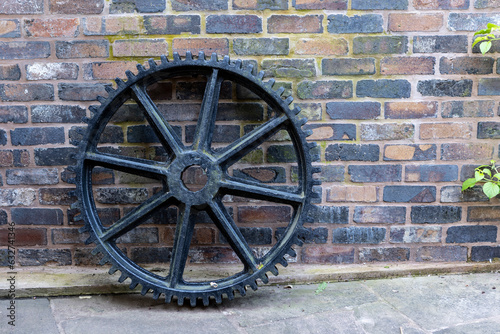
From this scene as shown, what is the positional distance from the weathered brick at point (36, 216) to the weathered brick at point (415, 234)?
1.94 m

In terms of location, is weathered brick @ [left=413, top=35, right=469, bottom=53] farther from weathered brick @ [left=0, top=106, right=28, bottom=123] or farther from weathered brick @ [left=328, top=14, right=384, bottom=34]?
weathered brick @ [left=0, top=106, right=28, bottom=123]

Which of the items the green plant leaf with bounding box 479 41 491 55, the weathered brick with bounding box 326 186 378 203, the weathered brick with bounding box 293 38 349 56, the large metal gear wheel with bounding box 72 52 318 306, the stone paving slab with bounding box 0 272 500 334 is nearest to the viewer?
the stone paving slab with bounding box 0 272 500 334

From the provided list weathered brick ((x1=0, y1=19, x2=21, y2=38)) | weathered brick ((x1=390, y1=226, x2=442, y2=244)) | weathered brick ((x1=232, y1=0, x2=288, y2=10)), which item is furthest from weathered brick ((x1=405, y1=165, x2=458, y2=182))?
weathered brick ((x1=0, y1=19, x2=21, y2=38))

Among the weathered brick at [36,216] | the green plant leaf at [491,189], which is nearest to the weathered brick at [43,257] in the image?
the weathered brick at [36,216]

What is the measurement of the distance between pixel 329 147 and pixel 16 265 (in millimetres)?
1924

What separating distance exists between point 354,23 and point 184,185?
4.16 ft

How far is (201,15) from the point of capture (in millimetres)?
2211

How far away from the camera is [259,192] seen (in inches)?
80.0

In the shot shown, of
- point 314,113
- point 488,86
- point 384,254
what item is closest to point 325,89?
point 314,113

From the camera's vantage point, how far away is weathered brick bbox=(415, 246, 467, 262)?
95.0 inches

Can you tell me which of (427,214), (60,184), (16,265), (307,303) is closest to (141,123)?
(60,184)

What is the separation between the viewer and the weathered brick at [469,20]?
2.25 meters

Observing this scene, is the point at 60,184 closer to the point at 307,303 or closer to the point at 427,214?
the point at 307,303

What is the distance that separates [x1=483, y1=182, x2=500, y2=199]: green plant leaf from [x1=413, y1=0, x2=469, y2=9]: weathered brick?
0.99 metres
